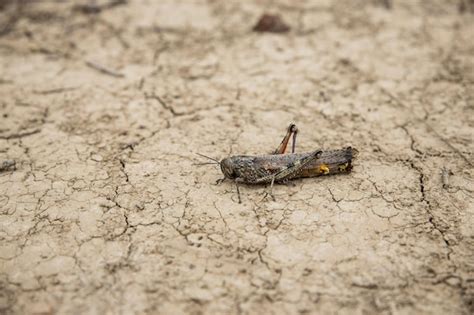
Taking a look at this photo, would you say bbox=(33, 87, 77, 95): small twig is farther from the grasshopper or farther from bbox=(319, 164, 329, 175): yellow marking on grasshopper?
bbox=(319, 164, 329, 175): yellow marking on grasshopper

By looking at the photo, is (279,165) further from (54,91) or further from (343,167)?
(54,91)

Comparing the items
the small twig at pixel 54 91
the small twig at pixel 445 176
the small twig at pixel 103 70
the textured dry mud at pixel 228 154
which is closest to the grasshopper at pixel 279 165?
the textured dry mud at pixel 228 154

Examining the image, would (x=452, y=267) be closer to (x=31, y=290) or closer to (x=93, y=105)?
(x=31, y=290)

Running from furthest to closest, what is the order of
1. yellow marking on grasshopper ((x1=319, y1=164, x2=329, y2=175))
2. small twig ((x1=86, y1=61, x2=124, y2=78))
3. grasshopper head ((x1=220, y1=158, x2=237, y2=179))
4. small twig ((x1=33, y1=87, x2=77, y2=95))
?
1. small twig ((x1=86, y1=61, x2=124, y2=78))
2. small twig ((x1=33, y1=87, x2=77, y2=95))
3. yellow marking on grasshopper ((x1=319, y1=164, x2=329, y2=175))
4. grasshopper head ((x1=220, y1=158, x2=237, y2=179))

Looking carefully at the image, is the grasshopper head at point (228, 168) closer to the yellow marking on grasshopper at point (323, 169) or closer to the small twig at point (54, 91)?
the yellow marking on grasshopper at point (323, 169)

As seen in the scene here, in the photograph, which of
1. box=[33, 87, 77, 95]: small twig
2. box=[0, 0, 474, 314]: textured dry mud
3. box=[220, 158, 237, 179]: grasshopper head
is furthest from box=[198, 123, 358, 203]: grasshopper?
box=[33, 87, 77, 95]: small twig
